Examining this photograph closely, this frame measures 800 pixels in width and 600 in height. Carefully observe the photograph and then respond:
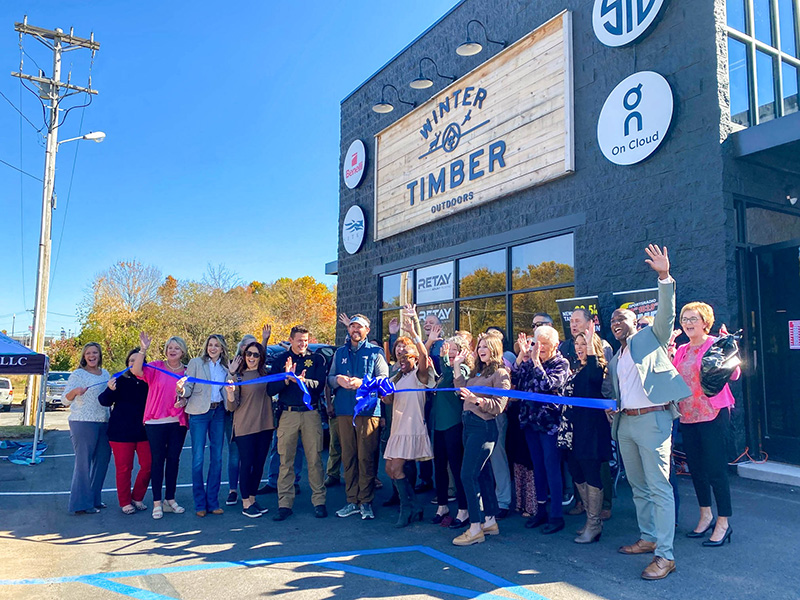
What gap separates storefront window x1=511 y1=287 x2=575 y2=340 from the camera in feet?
28.3

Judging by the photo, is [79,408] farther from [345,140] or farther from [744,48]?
[345,140]

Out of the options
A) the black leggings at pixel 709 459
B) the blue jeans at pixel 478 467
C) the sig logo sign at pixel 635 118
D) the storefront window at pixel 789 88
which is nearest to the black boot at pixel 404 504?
the blue jeans at pixel 478 467

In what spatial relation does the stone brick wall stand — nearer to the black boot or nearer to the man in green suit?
the man in green suit

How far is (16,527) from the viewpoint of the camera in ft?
17.8

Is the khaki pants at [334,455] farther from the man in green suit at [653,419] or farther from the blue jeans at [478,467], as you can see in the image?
the man in green suit at [653,419]

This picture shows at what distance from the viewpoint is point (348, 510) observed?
5.59 meters

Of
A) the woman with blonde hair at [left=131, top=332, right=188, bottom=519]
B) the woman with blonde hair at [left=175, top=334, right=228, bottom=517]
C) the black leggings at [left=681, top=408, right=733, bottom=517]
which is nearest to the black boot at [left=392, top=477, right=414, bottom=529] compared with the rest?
the woman with blonde hair at [left=175, top=334, right=228, bottom=517]

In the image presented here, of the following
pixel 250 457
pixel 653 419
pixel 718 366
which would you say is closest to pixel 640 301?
pixel 718 366

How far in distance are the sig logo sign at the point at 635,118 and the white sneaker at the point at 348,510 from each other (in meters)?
5.51

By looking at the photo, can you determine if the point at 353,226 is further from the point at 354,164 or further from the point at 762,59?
the point at 762,59

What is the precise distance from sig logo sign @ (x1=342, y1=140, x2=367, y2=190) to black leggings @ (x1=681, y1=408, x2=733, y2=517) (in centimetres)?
1089

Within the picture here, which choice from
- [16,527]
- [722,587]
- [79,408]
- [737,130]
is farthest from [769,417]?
[16,527]

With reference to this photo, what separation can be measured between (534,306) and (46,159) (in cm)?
1559

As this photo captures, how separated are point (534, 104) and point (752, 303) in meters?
4.40
